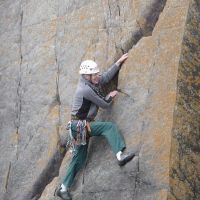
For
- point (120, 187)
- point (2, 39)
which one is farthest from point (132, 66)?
point (2, 39)

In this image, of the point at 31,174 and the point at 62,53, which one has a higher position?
the point at 62,53

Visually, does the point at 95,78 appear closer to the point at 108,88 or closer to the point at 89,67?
the point at 89,67

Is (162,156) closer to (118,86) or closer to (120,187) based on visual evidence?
(120,187)

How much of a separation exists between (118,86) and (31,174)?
3597 millimetres

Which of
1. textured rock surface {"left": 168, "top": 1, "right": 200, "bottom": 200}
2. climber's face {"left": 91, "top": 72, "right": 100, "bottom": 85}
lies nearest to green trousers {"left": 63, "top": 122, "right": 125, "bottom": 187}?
climber's face {"left": 91, "top": 72, "right": 100, "bottom": 85}

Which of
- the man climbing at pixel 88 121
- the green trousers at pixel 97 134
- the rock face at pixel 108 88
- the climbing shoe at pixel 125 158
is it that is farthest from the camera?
the man climbing at pixel 88 121

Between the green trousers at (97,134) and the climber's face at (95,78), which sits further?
the climber's face at (95,78)

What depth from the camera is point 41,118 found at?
16.6m

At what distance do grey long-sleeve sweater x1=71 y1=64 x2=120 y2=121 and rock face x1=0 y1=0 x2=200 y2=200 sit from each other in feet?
0.92

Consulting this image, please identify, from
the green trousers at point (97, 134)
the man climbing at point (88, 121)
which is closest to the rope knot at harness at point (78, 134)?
the man climbing at point (88, 121)

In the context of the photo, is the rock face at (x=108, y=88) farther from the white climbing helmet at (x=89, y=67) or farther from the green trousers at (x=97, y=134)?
the white climbing helmet at (x=89, y=67)

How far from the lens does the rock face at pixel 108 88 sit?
43.3 ft

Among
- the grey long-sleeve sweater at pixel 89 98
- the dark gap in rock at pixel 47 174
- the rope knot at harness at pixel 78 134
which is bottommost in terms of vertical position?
the dark gap in rock at pixel 47 174

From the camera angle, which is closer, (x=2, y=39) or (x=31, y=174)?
(x=31, y=174)
